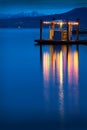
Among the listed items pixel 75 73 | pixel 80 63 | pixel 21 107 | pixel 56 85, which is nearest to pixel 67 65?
pixel 80 63

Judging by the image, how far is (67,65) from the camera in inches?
546

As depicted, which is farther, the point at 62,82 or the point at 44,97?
the point at 62,82

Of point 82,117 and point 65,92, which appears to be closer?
point 82,117

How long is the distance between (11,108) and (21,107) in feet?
0.54

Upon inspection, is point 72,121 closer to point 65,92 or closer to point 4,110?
point 4,110

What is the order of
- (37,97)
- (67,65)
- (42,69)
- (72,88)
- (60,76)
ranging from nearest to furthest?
(37,97) → (72,88) → (60,76) → (42,69) → (67,65)

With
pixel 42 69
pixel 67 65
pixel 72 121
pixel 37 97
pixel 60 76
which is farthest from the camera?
pixel 67 65

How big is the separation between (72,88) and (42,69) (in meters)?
3.66

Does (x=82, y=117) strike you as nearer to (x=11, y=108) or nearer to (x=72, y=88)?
(x=11, y=108)

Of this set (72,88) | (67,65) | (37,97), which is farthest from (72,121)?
(67,65)

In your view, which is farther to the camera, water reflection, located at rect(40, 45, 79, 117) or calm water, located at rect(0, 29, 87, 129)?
water reflection, located at rect(40, 45, 79, 117)

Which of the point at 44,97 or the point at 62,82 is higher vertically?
the point at 44,97

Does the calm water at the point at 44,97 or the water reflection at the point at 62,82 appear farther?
the water reflection at the point at 62,82

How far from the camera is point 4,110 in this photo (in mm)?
6961
